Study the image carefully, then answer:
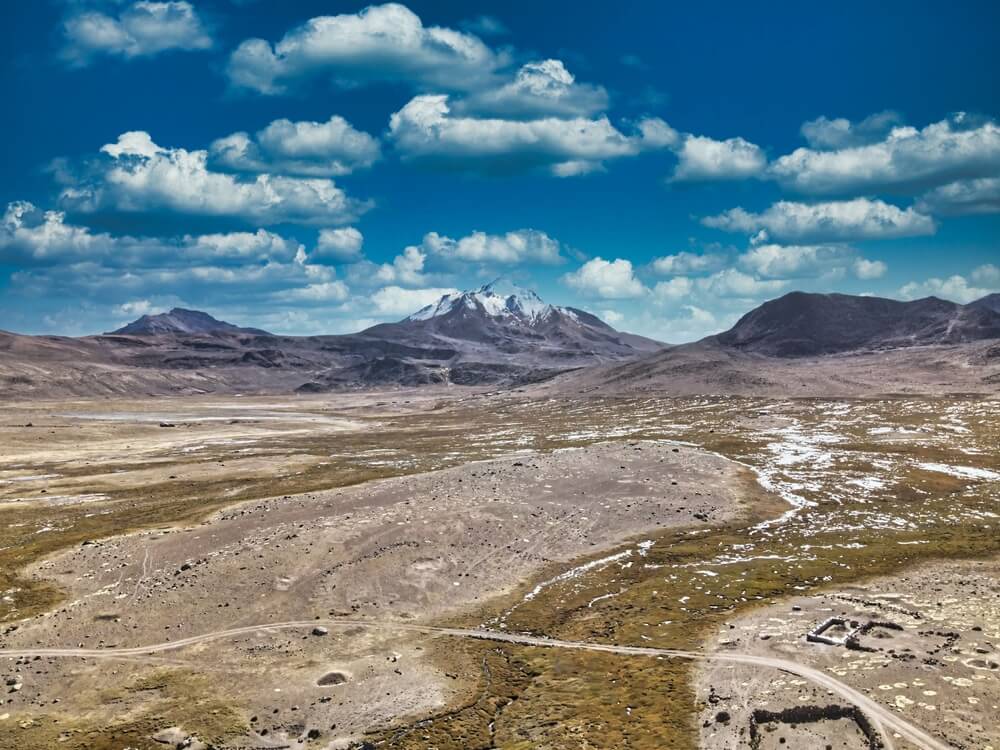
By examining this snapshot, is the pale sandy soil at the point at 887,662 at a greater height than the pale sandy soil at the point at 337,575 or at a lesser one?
lesser

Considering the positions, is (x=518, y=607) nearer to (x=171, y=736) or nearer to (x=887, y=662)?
(x=887, y=662)

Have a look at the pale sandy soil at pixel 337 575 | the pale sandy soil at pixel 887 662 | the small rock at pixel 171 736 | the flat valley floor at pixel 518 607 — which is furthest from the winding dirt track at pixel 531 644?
the small rock at pixel 171 736

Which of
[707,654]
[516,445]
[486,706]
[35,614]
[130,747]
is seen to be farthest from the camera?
[516,445]

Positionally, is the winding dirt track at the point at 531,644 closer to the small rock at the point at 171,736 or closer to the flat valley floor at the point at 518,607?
the flat valley floor at the point at 518,607

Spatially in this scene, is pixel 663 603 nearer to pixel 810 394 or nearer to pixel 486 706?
pixel 486 706

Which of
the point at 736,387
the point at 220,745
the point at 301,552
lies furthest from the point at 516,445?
the point at 736,387

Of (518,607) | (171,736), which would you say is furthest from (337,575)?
(171,736)
